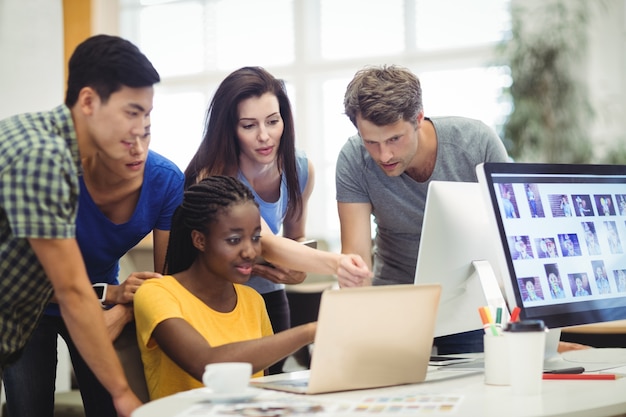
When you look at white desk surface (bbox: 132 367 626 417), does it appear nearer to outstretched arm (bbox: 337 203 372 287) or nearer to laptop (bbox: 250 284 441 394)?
laptop (bbox: 250 284 441 394)

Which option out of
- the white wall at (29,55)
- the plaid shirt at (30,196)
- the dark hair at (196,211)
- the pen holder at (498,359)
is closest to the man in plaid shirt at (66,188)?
the plaid shirt at (30,196)

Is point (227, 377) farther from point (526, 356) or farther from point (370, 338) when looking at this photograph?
point (526, 356)

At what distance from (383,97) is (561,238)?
1.86 ft

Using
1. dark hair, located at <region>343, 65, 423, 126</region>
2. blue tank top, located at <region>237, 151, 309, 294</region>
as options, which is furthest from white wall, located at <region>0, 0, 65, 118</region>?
dark hair, located at <region>343, 65, 423, 126</region>

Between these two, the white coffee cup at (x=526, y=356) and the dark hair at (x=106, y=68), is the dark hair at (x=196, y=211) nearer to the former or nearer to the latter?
the dark hair at (x=106, y=68)

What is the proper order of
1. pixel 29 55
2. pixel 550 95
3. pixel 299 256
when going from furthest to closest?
1. pixel 550 95
2. pixel 29 55
3. pixel 299 256

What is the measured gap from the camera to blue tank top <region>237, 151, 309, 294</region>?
2354 mm

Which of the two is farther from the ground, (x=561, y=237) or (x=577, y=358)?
(x=561, y=237)

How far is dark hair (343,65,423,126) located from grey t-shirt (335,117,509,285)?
168 millimetres

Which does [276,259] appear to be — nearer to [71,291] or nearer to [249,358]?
[249,358]

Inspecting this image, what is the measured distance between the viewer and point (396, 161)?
82.4 inches

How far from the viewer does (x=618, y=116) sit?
573 centimetres

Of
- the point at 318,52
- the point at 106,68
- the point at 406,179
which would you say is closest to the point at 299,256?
the point at 406,179

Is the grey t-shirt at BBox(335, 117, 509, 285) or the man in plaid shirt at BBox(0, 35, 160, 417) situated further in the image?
the grey t-shirt at BBox(335, 117, 509, 285)
